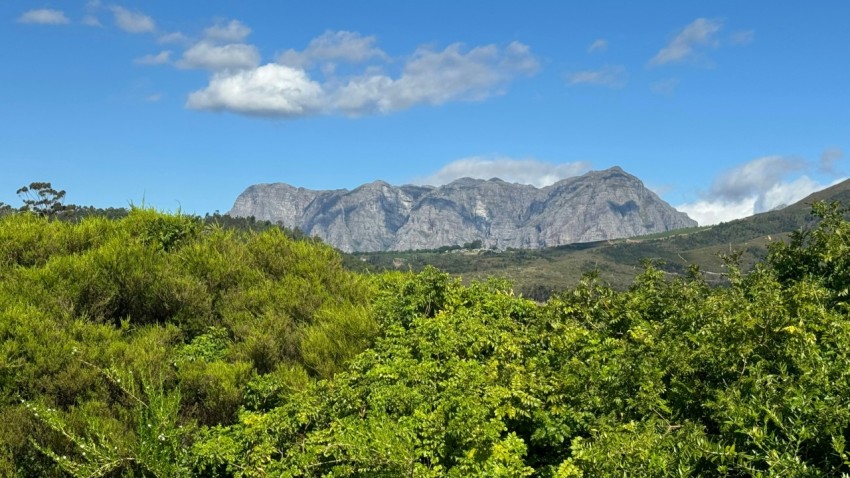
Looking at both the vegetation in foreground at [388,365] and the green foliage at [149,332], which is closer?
the vegetation in foreground at [388,365]

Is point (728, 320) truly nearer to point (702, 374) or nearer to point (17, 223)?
point (702, 374)

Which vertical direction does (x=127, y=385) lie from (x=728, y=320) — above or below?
below

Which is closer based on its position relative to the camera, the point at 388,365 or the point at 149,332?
the point at 388,365

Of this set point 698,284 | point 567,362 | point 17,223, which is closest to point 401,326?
point 567,362

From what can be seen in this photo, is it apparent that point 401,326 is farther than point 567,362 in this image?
Yes

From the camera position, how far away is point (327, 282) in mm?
12117

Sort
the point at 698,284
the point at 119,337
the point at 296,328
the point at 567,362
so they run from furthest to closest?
1. the point at 698,284
2. the point at 296,328
3. the point at 119,337
4. the point at 567,362

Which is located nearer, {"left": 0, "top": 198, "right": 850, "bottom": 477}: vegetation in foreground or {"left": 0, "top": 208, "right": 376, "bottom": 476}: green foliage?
{"left": 0, "top": 198, "right": 850, "bottom": 477}: vegetation in foreground

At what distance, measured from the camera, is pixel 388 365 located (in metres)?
7.99

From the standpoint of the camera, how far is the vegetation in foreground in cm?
591

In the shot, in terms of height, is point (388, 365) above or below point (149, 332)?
below

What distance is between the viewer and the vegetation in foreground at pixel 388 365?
19.4 ft

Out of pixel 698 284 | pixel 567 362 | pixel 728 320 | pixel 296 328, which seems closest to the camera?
pixel 728 320

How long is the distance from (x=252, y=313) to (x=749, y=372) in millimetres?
7992
